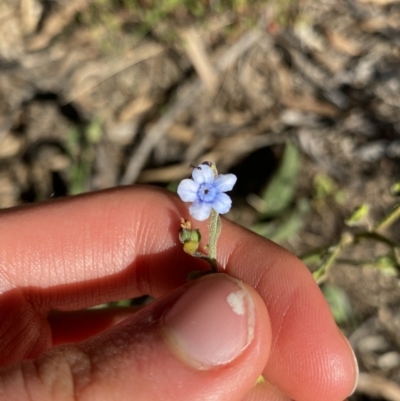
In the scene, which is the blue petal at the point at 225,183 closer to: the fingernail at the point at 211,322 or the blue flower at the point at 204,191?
the blue flower at the point at 204,191

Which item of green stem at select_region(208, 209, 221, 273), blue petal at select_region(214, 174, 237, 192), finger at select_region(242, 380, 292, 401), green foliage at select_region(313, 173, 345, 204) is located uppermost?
blue petal at select_region(214, 174, 237, 192)

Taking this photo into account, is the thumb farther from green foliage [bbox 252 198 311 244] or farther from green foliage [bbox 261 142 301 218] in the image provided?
green foliage [bbox 261 142 301 218]

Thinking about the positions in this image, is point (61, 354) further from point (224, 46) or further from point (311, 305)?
point (224, 46)

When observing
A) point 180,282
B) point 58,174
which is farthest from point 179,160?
point 180,282

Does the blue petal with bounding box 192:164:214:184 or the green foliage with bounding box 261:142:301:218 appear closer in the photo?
the blue petal with bounding box 192:164:214:184

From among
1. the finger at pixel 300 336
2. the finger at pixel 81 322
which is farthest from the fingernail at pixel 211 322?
the finger at pixel 81 322

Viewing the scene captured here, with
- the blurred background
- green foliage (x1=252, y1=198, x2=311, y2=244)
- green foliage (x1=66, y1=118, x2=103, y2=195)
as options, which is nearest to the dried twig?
the blurred background

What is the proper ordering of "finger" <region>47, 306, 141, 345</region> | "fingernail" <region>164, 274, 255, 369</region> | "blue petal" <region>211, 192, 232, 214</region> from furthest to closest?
"finger" <region>47, 306, 141, 345</region>
"blue petal" <region>211, 192, 232, 214</region>
"fingernail" <region>164, 274, 255, 369</region>
